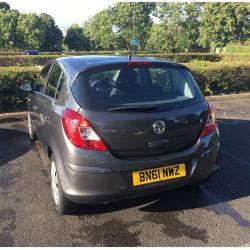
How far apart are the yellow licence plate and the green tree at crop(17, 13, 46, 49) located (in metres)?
62.6

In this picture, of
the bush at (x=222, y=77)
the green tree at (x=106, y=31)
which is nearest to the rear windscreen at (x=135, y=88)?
the bush at (x=222, y=77)

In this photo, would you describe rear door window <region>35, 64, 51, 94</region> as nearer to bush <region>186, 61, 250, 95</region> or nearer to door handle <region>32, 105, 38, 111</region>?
door handle <region>32, 105, 38, 111</region>

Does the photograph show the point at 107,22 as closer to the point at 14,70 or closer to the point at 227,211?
the point at 14,70

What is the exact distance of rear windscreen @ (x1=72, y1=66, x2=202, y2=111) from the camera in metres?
3.29

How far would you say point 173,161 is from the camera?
3354 millimetres

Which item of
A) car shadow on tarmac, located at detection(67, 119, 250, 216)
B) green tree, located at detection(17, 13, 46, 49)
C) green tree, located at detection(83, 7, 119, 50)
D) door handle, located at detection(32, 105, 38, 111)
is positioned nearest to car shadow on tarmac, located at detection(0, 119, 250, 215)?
car shadow on tarmac, located at detection(67, 119, 250, 216)

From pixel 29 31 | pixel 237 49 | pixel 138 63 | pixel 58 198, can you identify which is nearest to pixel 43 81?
pixel 138 63

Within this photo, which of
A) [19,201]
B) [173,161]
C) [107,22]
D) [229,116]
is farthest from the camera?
[107,22]

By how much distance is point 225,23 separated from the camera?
48375 millimetres

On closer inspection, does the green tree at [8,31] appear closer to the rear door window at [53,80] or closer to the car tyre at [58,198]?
the rear door window at [53,80]

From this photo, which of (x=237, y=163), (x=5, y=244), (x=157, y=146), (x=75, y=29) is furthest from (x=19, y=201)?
(x=75, y=29)

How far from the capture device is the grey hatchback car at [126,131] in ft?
10.4

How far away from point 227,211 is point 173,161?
0.94 meters

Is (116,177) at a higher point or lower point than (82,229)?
higher
